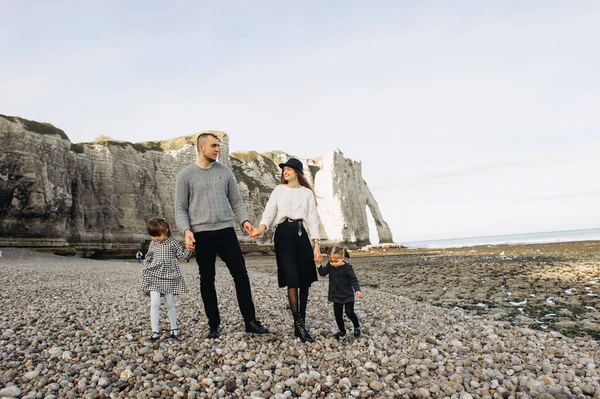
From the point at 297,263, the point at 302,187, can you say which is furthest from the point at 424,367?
the point at 302,187

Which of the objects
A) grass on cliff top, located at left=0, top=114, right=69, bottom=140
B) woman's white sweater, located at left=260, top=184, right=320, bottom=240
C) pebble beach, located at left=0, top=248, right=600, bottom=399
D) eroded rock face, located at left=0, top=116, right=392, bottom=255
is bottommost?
pebble beach, located at left=0, top=248, right=600, bottom=399

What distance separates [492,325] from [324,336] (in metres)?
3.80

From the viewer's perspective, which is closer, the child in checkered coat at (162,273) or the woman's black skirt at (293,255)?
the woman's black skirt at (293,255)

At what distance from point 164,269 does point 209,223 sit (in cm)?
107

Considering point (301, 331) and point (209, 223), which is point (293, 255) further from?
point (209, 223)

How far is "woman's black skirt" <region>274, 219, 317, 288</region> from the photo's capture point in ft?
18.2

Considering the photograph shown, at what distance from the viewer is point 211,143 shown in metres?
5.70

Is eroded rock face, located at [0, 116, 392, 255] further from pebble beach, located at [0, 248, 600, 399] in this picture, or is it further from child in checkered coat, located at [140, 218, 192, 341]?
child in checkered coat, located at [140, 218, 192, 341]

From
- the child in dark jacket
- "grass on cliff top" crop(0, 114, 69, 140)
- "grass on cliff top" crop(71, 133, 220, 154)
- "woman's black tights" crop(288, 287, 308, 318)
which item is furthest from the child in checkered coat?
"grass on cliff top" crop(71, 133, 220, 154)

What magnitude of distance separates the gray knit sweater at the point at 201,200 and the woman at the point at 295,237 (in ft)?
2.01

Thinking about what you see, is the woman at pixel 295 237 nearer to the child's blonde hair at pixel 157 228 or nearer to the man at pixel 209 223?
the man at pixel 209 223

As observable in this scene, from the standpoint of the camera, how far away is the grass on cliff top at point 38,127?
104 ft

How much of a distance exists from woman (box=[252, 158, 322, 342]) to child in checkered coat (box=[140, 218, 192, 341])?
4.66 feet

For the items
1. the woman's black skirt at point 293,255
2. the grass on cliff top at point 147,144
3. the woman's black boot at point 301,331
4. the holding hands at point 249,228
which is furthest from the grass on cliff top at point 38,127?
the woman's black boot at point 301,331
